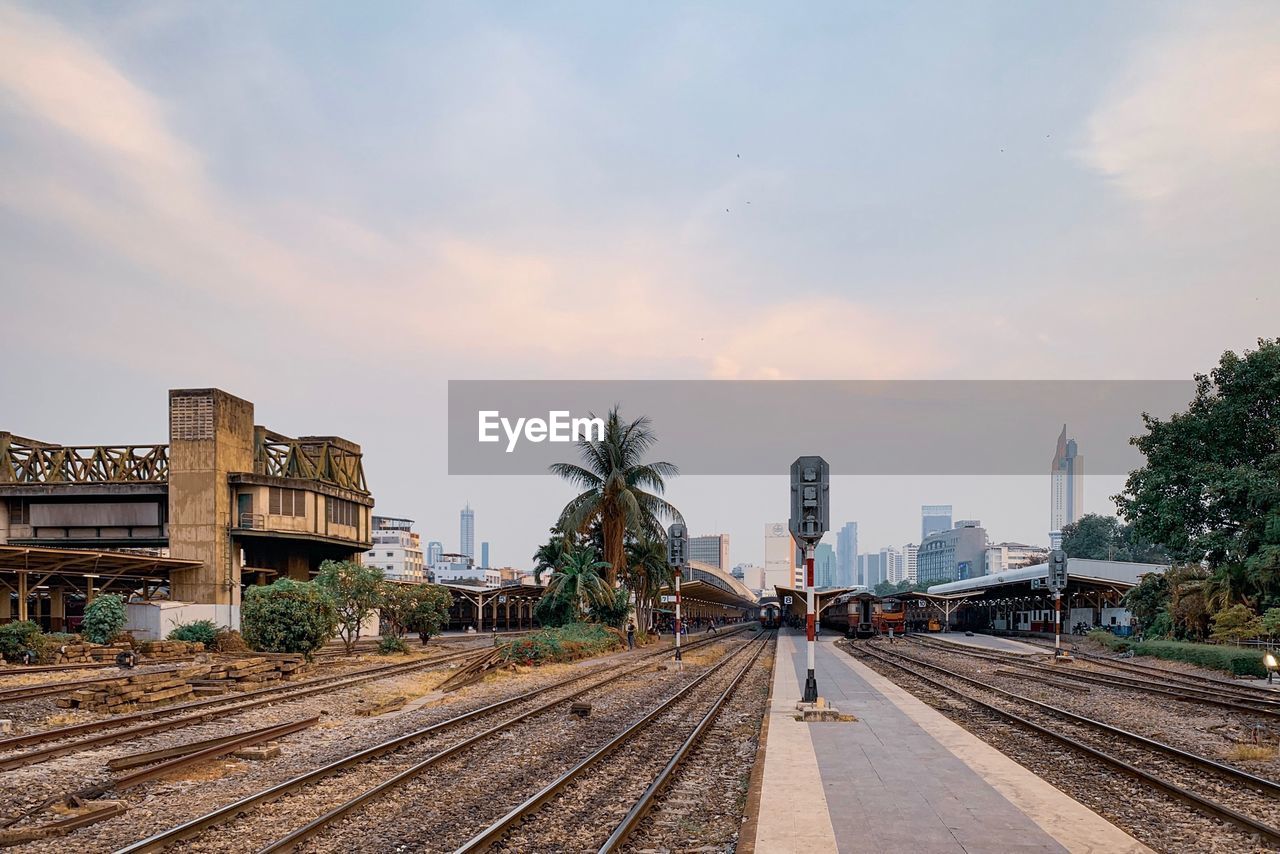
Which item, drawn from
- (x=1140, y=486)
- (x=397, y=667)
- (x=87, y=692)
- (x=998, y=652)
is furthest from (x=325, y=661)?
(x=1140, y=486)

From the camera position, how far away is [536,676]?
28359mm

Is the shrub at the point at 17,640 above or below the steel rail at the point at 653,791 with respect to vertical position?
below

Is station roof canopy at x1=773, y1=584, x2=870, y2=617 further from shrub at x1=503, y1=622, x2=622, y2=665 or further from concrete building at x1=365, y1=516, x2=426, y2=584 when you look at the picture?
concrete building at x1=365, y1=516, x2=426, y2=584

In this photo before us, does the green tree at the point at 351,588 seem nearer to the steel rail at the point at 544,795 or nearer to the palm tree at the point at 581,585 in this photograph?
the palm tree at the point at 581,585

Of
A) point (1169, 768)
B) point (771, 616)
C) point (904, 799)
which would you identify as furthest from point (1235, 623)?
point (771, 616)

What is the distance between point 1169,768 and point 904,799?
16.9ft

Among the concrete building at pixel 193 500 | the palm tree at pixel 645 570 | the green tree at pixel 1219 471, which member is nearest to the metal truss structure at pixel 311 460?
the concrete building at pixel 193 500

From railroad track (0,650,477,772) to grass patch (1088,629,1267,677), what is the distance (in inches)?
1019

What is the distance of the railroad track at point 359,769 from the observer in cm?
875

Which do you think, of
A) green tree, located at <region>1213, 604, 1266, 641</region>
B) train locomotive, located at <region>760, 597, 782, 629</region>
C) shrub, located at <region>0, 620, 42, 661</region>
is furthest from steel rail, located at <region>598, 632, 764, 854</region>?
train locomotive, located at <region>760, 597, 782, 629</region>

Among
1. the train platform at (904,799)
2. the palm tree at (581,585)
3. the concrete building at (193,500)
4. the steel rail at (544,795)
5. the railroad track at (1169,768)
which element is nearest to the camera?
the train platform at (904,799)

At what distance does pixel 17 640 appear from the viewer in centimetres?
3058

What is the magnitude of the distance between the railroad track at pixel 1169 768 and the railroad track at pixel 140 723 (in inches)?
578

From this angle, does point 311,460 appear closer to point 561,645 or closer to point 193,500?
point 193,500
